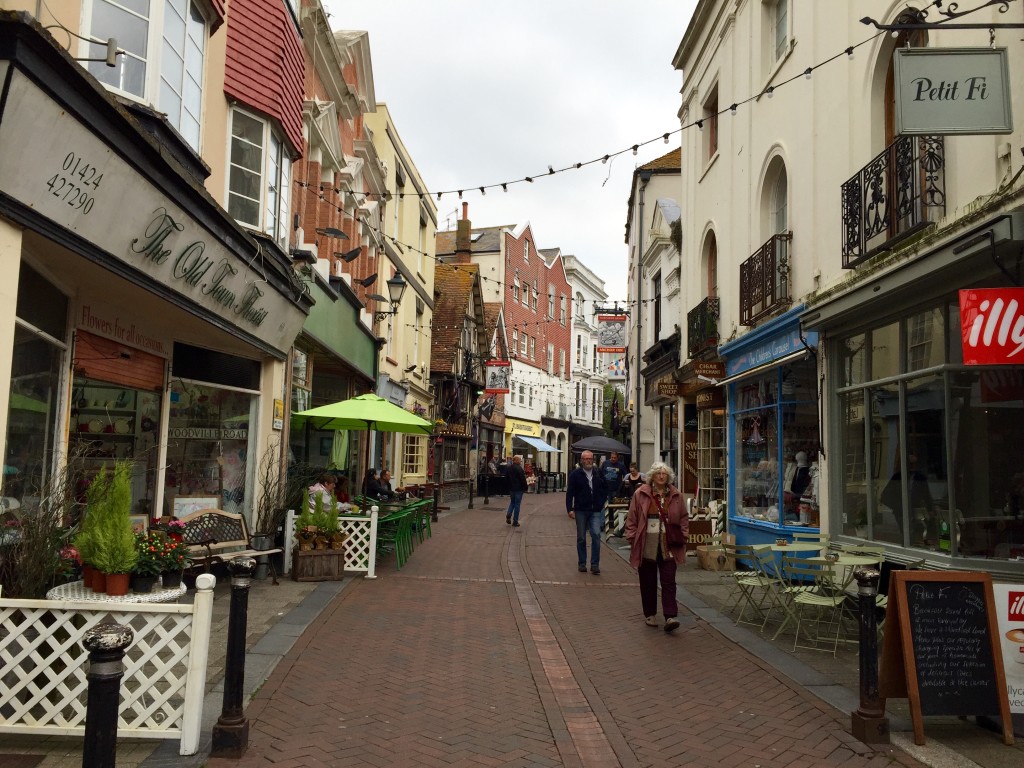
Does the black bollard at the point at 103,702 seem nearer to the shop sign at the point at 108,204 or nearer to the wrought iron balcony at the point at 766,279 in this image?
the shop sign at the point at 108,204

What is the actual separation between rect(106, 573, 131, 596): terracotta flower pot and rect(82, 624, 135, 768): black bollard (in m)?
2.45

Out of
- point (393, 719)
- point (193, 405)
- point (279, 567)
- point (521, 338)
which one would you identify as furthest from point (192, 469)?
point (521, 338)

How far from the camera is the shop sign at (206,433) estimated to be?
399 inches

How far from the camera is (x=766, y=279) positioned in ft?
38.1

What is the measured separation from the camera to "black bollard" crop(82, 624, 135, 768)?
2.94m

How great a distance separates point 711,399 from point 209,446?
8.94 m

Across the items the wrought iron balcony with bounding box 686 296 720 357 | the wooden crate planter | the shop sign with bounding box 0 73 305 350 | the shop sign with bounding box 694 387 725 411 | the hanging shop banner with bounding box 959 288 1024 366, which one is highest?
the wrought iron balcony with bounding box 686 296 720 357

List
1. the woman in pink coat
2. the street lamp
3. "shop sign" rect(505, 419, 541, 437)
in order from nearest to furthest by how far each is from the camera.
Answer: the woman in pink coat → the street lamp → "shop sign" rect(505, 419, 541, 437)

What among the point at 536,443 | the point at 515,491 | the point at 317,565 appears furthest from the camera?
the point at 536,443

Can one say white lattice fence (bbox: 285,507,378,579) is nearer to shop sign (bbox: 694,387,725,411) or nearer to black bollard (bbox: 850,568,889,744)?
black bollard (bbox: 850,568,889,744)

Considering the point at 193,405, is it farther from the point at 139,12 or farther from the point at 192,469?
the point at 139,12

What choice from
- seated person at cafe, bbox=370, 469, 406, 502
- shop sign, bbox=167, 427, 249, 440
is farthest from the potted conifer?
seated person at cafe, bbox=370, 469, 406, 502

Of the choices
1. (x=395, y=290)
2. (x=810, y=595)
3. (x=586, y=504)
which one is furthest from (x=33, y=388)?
(x=395, y=290)

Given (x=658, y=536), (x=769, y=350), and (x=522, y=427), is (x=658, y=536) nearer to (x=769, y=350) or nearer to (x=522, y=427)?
(x=769, y=350)
